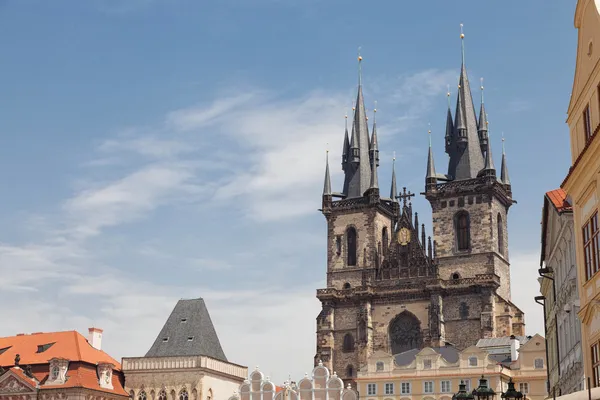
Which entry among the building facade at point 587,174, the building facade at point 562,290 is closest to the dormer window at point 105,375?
the building facade at point 562,290

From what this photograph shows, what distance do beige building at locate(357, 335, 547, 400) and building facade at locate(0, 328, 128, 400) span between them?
1878 cm

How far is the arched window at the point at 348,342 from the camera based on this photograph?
83.3 meters

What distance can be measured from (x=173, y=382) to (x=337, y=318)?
20873 millimetres

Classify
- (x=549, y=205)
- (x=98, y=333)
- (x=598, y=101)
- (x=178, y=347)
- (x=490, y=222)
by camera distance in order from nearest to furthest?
(x=598, y=101) < (x=549, y=205) < (x=178, y=347) < (x=98, y=333) < (x=490, y=222)

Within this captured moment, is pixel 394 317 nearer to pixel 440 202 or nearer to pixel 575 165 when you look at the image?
pixel 440 202

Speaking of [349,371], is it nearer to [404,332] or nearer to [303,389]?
[404,332]

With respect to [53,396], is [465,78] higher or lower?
higher

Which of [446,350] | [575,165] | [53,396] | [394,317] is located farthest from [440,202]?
[575,165]

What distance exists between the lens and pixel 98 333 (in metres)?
76.1

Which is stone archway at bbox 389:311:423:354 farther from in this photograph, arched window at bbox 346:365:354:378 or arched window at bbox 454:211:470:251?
arched window at bbox 454:211:470:251

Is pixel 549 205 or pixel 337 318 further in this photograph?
pixel 337 318

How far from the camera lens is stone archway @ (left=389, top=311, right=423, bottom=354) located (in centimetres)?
8181

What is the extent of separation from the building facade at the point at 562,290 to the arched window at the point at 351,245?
4962 centimetres

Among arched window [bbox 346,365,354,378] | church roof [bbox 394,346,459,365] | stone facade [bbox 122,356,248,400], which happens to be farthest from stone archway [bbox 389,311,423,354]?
stone facade [bbox 122,356,248,400]
